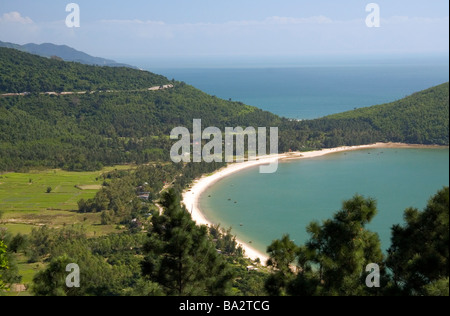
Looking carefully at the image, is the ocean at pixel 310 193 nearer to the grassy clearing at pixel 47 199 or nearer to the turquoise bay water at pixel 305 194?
the turquoise bay water at pixel 305 194

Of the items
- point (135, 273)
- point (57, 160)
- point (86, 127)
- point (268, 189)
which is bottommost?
point (135, 273)

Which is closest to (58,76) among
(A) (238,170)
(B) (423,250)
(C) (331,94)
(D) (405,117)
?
(A) (238,170)

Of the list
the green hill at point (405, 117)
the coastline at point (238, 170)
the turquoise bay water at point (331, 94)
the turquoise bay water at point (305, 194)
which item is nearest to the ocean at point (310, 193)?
the turquoise bay water at point (305, 194)

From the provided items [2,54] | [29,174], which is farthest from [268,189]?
[2,54]

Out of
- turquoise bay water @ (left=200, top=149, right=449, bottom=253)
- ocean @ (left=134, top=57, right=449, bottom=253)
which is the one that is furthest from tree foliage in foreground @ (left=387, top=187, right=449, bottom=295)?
turquoise bay water @ (left=200, top=149, right=449, bottom=253)

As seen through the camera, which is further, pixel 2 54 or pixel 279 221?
pixel 2 54

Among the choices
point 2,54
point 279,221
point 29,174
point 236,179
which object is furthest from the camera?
point 2,54

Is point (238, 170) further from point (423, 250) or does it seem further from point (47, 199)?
point (423, 250)
